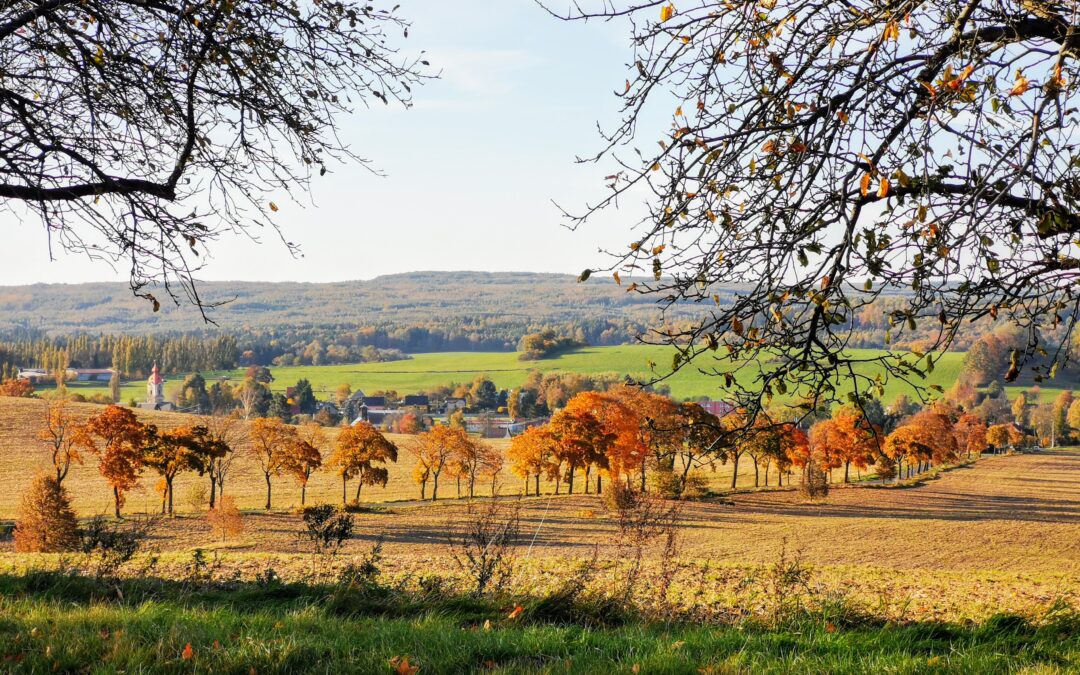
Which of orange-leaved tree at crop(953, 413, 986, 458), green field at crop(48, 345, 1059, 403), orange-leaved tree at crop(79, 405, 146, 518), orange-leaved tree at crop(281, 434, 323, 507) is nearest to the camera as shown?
orange-leaved tree at crop(79, 405, 146, 518)

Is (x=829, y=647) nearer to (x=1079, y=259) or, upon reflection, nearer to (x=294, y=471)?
(x=1079, y=259)

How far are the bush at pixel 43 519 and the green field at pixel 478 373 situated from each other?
86.2 meters

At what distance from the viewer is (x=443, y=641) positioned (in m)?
4.84

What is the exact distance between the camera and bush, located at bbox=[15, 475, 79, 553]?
87.3 ft

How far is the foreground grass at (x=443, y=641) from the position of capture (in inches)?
170

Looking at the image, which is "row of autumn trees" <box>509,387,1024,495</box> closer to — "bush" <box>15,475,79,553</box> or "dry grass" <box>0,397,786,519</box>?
"dry grass" <box>0,397,786,519</box>

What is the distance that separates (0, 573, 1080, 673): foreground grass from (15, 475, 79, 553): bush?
76.4ft

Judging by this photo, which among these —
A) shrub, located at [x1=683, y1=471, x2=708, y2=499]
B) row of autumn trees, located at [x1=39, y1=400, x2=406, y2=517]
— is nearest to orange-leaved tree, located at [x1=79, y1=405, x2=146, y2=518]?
row of autumn trees, located at [x1=39, y1=400, x2=406, y2=517]

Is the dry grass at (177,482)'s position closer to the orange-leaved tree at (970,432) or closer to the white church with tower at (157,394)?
the orange-leaved tree at (970,432)

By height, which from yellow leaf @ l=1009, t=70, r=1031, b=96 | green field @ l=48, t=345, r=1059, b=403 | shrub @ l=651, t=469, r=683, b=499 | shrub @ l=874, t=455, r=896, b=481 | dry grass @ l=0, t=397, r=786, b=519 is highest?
yellow leaf @ l=1009, t=70, r=1031, b=96

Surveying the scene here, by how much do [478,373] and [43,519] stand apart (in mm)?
114878

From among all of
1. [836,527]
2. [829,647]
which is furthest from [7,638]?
[836,527]

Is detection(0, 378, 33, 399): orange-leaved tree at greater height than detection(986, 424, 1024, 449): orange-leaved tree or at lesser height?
greater

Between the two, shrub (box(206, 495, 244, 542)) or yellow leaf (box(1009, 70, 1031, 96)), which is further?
shrub (box(206, 495, 244, 542))
